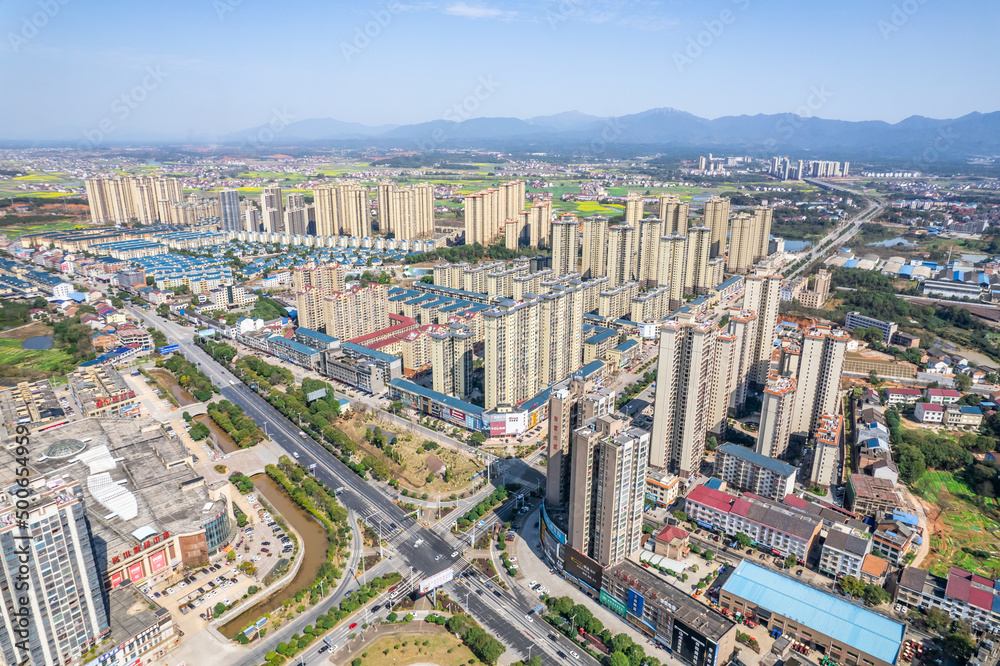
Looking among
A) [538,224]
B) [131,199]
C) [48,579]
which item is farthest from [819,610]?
[131,199]

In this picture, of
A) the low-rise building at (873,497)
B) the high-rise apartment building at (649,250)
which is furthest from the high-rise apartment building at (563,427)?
the high-rise apartment building at (649,250)

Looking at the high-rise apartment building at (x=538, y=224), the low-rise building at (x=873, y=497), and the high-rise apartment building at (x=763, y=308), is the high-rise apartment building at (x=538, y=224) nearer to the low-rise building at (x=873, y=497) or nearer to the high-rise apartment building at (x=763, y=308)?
the high-rise apartment building at (x=763, y=308)

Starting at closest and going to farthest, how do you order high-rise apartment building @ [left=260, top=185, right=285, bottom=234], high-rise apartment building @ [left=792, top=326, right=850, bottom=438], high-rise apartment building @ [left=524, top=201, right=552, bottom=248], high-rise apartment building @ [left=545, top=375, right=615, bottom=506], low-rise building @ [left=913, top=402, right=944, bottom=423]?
high-rise apartment building @ [left=545, top=375, right=615, bottom=506], high-rise apartment building @ [left=792, top=326, right=850, bottom=438], low-rise building @ [left=913, top=402, right=944, bottom=423], high-rise apartment building @ [left=524, top=201, right=552, bottom=248], high-rise apartment building @ [left=260, top=185, right=285, bottom=234]

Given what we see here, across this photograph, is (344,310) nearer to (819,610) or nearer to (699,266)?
(819,610)

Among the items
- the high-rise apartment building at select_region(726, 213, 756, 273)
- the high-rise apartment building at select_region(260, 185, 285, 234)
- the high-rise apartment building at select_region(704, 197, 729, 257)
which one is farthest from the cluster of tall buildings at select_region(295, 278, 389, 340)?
the high-rise apartment building at select_region(260, 185, 285, 234)

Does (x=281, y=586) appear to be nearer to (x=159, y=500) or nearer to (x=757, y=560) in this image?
(x=159, y=500)

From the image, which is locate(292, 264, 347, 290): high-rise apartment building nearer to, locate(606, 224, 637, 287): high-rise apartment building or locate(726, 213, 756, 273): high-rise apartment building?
locate(606, 224, 637, 287): high-rise apartment building

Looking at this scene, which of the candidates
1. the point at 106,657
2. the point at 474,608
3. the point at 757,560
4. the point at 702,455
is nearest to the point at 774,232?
the point at 702,455
